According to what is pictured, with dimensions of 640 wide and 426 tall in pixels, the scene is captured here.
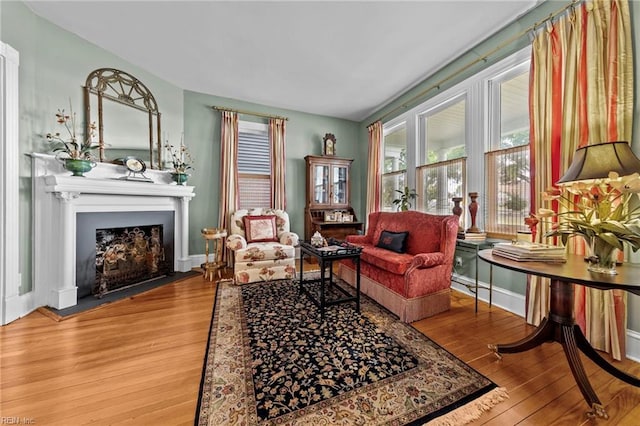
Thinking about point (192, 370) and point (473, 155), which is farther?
point (473, 155)

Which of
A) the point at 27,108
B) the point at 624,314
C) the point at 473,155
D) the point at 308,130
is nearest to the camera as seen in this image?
the point at 624,314

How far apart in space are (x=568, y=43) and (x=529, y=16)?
59 cm

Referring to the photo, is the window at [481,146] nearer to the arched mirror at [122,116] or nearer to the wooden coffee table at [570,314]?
the wooden coffee table at [570,314]

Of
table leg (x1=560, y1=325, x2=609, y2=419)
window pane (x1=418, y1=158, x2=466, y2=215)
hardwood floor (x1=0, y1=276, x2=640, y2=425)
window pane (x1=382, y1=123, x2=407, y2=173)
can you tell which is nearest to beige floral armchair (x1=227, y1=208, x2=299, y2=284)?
hardwood floor (x1=0, y1=276, x2=640, y2=425)

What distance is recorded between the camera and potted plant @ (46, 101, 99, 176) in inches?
93.1

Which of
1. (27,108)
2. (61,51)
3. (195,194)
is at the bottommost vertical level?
(195,194)

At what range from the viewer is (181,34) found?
257 centimetres

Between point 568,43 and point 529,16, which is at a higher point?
point 529,16

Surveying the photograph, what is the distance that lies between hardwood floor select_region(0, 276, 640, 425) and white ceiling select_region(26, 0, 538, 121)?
9.70 feet

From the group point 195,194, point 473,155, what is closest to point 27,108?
point 195,194

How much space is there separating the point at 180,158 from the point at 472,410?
4312mm

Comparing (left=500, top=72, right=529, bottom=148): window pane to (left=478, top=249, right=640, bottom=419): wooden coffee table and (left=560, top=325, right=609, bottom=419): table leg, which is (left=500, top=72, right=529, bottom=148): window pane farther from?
(left=560, top=325, right=609, bottom=419): table leg

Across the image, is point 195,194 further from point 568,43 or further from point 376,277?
point 568,43

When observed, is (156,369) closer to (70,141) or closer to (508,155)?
(70,141)
